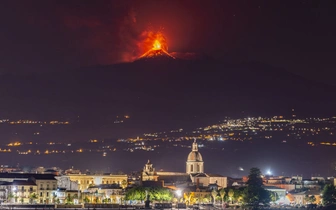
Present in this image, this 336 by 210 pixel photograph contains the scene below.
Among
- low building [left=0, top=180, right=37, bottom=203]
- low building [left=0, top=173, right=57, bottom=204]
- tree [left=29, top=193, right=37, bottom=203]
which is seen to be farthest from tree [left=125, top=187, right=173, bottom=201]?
tree [left=29, top=193, right=37, bottom=203]

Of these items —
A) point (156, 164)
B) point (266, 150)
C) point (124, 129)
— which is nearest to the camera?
point (156, 164)

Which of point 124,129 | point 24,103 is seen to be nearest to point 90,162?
point 124,129

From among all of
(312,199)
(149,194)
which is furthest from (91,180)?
(312,199)

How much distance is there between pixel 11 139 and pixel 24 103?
77.7 ft

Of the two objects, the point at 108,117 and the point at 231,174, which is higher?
the point at 108,117

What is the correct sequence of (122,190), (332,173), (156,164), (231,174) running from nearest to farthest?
1. (122,190)
2. (332,173)
3. (231,174)
4. (156,164)

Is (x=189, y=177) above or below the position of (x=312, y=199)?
above

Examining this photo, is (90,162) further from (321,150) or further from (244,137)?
(321,150)

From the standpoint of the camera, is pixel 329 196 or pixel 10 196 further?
pixel 329 196

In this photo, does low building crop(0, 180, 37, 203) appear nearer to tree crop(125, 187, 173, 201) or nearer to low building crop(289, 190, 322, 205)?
tree crop(125, 187, 173, 201)

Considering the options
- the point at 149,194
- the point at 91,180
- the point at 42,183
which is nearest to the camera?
the point at 149,194

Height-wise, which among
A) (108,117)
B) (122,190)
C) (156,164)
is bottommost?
(122,190)

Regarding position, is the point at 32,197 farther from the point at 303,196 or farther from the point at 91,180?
the point at 91,180

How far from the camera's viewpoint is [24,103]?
19250cm
